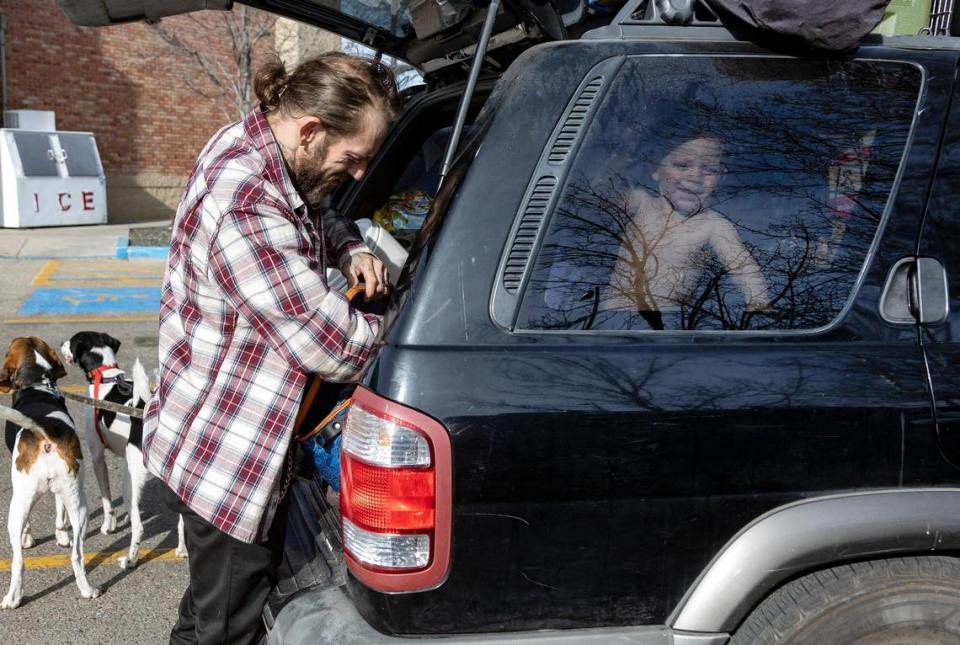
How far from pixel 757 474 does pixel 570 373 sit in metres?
0.46

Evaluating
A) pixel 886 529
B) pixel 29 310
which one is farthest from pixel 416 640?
pixel 29 310

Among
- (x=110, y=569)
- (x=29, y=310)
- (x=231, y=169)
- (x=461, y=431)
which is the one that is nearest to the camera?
(x=461, y=431)

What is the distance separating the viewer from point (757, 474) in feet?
5.92

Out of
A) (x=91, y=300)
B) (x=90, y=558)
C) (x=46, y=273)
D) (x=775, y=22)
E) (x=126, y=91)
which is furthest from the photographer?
(x=126, y=91)

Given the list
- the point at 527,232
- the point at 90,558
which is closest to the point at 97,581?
the point at 90,558

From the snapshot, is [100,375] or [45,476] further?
[100,375]

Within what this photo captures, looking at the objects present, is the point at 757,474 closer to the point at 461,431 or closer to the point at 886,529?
the point at 886,529

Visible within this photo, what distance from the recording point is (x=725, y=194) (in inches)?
76.1

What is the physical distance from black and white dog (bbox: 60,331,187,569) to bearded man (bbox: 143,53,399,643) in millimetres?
1546

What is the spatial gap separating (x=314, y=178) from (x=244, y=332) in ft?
1.46

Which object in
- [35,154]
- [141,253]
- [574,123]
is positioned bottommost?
[141,253]

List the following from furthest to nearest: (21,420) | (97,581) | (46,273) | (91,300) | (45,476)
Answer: (46,273)
(91,300)
(97,581)
(45,476)
(21,420)

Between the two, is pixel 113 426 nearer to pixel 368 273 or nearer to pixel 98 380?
pixel 98 380

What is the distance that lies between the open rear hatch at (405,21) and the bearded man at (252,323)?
49 cm
